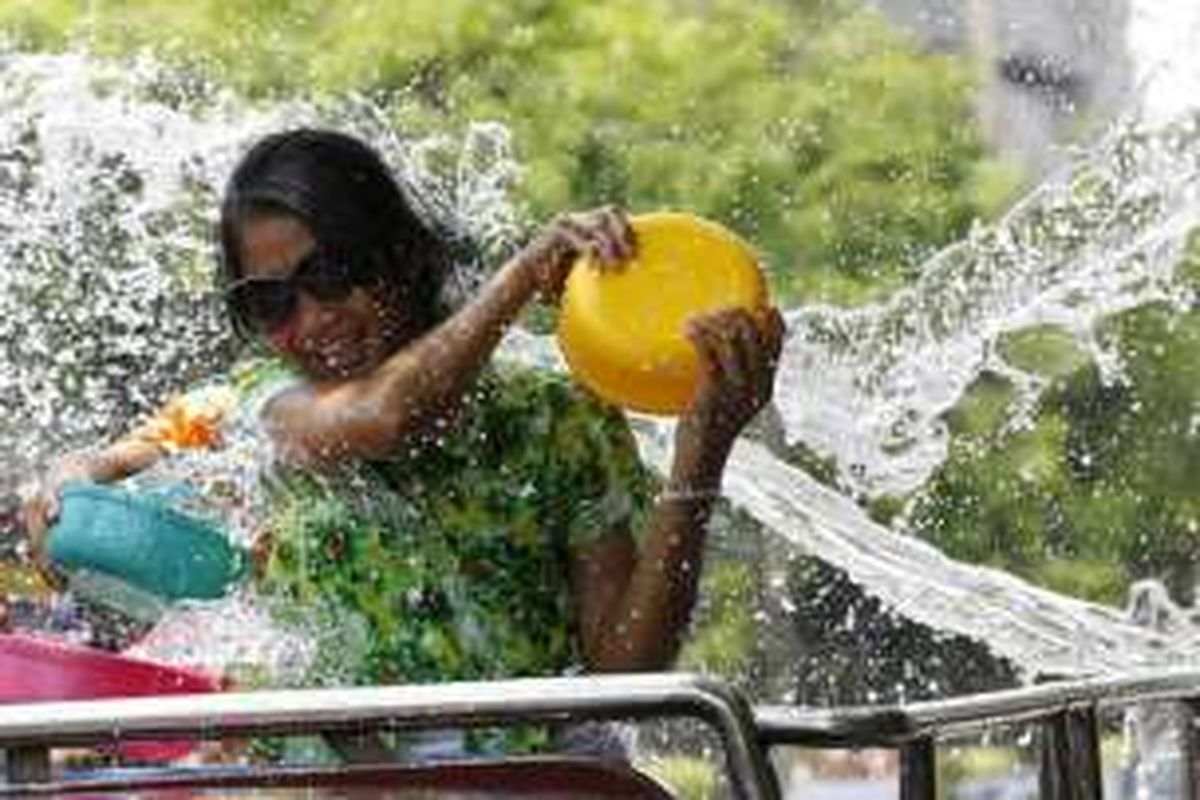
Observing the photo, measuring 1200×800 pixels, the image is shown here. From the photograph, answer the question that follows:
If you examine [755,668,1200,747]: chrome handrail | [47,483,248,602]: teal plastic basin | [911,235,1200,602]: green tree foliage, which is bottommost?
[755,668,1200,747]: chrome handrail

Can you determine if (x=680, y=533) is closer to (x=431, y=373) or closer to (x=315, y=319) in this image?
(x=431, y=373)

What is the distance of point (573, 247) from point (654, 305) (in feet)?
0.32

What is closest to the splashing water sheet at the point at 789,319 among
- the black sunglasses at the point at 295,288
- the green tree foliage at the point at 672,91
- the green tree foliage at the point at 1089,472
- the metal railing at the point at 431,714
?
the green tree foliage at the point at 1089,472

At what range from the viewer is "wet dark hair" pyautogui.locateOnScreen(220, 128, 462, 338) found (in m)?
3.65

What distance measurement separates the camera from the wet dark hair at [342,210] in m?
3.65

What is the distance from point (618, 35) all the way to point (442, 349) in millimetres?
14058

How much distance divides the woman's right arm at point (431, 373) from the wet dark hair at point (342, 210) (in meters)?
0.11

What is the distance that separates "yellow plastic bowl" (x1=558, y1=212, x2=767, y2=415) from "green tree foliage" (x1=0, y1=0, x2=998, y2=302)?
11.2 metres

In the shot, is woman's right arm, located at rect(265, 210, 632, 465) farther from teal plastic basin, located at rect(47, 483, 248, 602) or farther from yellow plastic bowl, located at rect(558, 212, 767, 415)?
teal plastic basin, located at rect(47, 483, 248, 602)

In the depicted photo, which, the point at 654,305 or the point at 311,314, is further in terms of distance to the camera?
the point at 311,314

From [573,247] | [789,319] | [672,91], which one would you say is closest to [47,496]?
A: [573,247]

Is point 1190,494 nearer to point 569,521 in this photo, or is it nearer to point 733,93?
point 733,93

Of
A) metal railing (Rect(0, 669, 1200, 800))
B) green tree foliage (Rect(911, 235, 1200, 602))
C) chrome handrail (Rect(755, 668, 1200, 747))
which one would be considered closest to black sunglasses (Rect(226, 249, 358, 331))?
chrome handrail (Rect(755, 668, 1200, 747))

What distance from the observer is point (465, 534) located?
3643 millimetres
